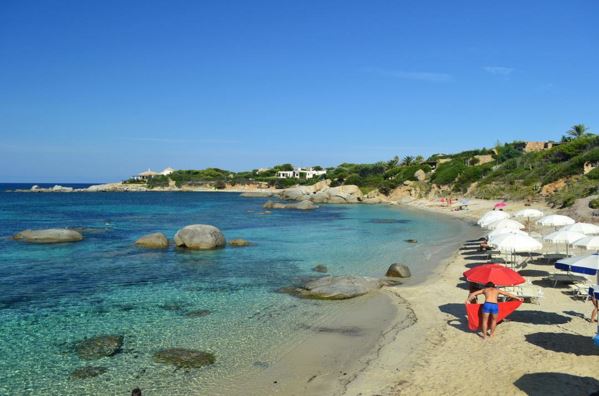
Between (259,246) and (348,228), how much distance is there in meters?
12.5

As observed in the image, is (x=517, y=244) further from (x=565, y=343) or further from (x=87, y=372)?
(x=87, y=372)

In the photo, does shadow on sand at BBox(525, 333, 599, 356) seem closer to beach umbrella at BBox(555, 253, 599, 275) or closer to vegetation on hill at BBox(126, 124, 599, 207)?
beach umbrella at BBox(555, 253, 599, 275)

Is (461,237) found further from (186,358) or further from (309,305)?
(186,358)

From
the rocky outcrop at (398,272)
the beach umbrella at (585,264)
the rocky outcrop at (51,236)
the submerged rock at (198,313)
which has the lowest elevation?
the submerged rock at (198,313)

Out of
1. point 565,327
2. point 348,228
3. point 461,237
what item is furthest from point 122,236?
point 565,327

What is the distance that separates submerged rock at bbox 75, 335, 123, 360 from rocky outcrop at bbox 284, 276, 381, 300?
20.6 feet

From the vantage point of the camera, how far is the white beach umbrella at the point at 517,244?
15.8m

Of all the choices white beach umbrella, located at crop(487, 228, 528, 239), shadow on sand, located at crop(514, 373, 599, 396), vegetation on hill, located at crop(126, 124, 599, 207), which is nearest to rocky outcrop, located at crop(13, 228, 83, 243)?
white beach umbrella, located at crop(487, 228, 528, 239)

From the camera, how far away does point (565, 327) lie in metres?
11.1

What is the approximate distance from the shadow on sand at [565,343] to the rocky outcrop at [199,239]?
18.3 meters

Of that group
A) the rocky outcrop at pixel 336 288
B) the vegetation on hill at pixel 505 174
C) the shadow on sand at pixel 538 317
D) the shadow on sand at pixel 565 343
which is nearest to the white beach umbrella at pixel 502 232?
the shadow on sand at pixel 538 317

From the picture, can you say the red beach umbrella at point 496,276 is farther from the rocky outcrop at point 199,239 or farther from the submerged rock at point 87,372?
the rocky outcrop at point 199,239

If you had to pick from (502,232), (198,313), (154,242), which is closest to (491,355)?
(198,313)

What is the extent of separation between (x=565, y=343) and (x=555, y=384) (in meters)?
2.44
